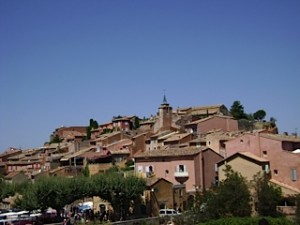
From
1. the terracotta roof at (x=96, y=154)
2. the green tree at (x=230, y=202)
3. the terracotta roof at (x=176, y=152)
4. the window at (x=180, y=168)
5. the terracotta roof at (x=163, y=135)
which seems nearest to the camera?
the green tree at (x=230, y=202)

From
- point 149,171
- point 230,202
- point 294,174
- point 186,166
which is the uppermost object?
point 186,166

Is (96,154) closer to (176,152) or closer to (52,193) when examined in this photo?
(176,152)

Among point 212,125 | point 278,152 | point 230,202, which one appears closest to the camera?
point 230,202

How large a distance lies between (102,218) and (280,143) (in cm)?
1936

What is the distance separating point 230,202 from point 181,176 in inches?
558

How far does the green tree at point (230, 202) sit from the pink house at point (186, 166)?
1095cm

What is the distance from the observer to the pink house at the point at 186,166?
5056 cm

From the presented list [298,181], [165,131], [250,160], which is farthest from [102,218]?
[165,131]

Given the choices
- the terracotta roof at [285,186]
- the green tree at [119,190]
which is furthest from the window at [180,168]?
the terracotta roof at [285,186]

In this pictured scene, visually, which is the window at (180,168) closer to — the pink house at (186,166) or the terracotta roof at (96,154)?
the pink house at (186,166)

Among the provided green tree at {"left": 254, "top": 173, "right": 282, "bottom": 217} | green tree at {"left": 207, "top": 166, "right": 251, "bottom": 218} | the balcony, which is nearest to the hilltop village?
the balcony

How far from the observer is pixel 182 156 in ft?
169

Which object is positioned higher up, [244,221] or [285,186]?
[285,186]

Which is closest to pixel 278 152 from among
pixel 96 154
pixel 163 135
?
pixel 163 135
